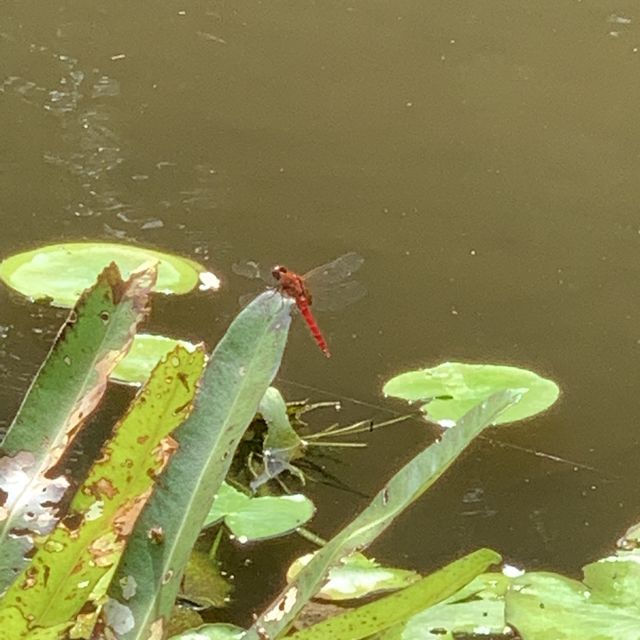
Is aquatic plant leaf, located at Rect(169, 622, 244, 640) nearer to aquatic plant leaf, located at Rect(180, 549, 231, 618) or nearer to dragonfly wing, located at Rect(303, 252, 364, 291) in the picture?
aquatic plant leaf, located at Rect(180, 549, 231, 618)

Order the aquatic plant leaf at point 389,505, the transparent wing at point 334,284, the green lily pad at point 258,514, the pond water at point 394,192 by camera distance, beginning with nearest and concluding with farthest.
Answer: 1. the aquatic plant leaf at point 389,505
2. the green lily pad at point 258,514
3. the pond water at point 394,192
4. the transparent wing at point 334,284

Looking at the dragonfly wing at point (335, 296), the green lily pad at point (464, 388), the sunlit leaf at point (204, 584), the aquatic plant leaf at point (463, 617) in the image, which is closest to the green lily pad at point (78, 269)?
the dragonfly wing at point (335, 296)

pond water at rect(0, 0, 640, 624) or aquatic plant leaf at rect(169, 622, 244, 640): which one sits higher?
pond water at rect(0, 0, 640, 624)

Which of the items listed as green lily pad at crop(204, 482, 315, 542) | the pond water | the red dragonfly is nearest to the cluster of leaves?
green lily pad at crop(204, 482, 315, 542)

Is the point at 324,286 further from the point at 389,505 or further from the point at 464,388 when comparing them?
the point at 389,505

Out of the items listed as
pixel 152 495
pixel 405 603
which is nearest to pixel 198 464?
pixel 152 495

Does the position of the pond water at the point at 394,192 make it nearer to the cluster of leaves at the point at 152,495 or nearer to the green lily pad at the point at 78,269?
the green lily pad at the point at 78,269
